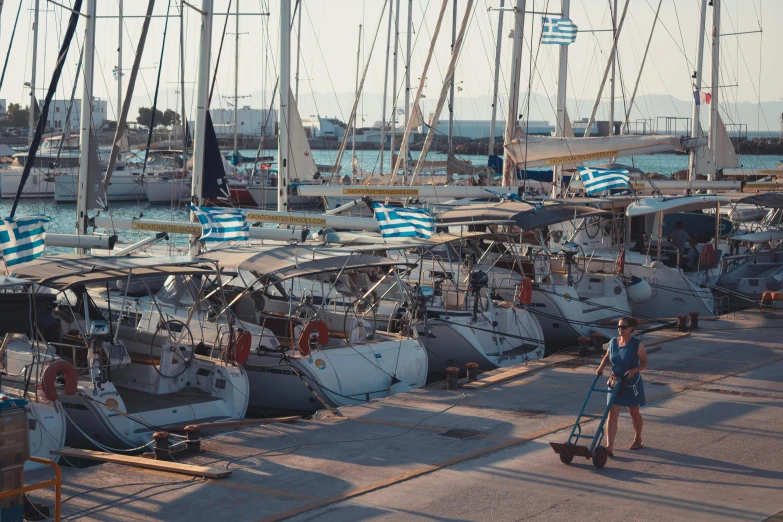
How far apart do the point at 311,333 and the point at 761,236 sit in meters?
17.3

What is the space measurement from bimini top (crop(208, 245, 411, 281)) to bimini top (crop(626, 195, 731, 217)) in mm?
10410

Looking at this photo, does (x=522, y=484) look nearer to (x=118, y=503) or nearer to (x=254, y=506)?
(x=254, y=506)

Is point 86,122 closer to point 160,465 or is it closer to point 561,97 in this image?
point 160,465

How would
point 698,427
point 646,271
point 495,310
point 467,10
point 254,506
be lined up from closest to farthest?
1. point 254,506
2. point 698,427
3. point 495,310
4. point 646,271
5. point 467,10

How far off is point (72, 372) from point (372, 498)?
5.40m

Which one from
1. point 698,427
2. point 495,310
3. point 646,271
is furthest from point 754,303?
point 698,427

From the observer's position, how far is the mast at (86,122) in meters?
20.9

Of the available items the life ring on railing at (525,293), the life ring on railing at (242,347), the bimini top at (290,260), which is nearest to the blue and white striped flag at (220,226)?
the bimini top at (290,260)

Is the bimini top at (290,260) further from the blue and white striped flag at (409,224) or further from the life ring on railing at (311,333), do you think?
the blue and white striped flag at (409,224)

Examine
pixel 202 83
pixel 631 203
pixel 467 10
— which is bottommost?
pixel 631 203

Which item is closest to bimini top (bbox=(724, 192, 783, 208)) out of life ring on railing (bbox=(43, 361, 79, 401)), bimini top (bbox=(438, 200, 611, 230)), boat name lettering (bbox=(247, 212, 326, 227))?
bimini top (bbox=(438, 200, 611, 230))

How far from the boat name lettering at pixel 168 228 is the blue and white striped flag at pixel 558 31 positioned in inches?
569

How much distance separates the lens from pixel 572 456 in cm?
1136

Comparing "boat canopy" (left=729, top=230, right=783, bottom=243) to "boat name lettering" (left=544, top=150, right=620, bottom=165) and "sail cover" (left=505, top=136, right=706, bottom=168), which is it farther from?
"boat name lettering" (left=544, top=150, right=620, bottom=165)
